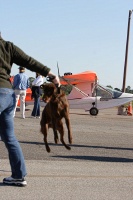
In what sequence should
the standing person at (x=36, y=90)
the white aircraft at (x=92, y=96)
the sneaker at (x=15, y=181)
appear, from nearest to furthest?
the sneaker at (x=15, y=181)
the standing person at (x=36, y=90)
the white aircraft at (x=92, y=96)

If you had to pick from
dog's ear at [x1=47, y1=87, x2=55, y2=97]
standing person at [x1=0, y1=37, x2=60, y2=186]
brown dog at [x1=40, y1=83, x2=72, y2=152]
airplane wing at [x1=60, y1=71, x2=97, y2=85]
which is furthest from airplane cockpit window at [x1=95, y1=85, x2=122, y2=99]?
dog's ear at [x1=47, y1=87, x2=55, y2=97]

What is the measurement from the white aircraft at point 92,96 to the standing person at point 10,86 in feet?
57.5

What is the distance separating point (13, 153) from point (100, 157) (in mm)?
3453

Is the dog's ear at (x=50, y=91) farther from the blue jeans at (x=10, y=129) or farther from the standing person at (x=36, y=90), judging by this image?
the standing person at (x=36, y=90)

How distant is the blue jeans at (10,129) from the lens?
600 centimetres

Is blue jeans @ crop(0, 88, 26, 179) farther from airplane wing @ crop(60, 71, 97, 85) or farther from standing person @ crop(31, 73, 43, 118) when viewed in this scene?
airplane wing @ crop(60, 71, 97, 85)

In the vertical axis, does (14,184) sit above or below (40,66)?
→ below

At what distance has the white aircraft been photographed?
24.3 metres

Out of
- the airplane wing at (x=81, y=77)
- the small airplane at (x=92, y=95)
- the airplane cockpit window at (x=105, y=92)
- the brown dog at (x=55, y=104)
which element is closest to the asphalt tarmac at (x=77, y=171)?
the brown dog at (x=55, y=104)

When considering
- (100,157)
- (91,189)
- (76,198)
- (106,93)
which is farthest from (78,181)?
(106,93)

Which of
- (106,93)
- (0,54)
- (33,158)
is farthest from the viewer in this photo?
(106,93)

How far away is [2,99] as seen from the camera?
5.96 meters

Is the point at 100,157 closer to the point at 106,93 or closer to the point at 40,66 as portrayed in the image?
the point at 40,66

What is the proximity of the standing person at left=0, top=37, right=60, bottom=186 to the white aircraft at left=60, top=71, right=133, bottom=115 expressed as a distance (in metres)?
17.5
